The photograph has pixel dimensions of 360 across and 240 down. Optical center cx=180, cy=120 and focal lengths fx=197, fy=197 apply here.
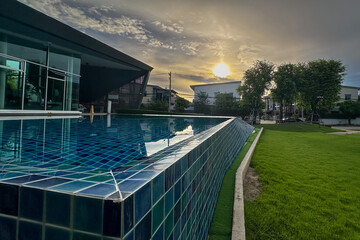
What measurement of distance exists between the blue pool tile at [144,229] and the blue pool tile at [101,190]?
0.18 metres

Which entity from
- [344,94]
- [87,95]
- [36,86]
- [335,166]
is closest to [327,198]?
[335,166]

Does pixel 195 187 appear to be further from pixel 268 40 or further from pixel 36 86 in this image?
pixel 268 40

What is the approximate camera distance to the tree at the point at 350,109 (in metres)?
40.4

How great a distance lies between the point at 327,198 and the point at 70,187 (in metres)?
4.11

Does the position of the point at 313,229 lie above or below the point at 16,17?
below

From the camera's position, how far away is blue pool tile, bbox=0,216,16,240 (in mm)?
832

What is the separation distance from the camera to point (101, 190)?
31.8 inches

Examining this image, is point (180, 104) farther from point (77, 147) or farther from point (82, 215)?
point (82, 215)

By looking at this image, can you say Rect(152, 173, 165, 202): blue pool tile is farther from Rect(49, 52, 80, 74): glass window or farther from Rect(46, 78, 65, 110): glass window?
Rect(49, 52, 80, 74): glass window

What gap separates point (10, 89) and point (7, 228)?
478 inches

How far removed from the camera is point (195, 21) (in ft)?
39.4

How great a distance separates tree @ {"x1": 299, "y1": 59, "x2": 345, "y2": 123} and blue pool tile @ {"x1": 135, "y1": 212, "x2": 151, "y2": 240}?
A: 34678 mm

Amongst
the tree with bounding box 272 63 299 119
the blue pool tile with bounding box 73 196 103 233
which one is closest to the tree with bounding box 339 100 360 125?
the tree with bounding box 272 63 299 119

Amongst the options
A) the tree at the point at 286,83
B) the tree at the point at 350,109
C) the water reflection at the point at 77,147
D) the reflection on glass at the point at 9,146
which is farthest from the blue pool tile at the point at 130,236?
the tree at the point at 350,109
